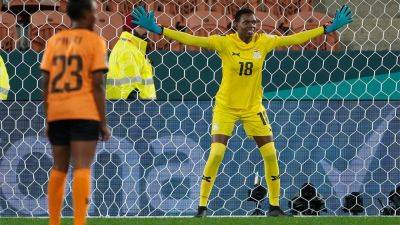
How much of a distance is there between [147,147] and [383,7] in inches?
127

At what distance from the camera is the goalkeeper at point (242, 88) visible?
7.39 metres

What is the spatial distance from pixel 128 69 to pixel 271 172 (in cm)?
191

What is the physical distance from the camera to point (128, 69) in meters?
→ 8.85

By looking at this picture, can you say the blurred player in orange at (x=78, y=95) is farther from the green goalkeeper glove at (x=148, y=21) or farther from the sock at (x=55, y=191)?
the green goalkeeper glove at (x=148, y=21)

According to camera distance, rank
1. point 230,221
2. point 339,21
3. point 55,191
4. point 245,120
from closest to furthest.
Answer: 1. point 55,191
2. point 230,221
3. point 245,120
4. point 339,21

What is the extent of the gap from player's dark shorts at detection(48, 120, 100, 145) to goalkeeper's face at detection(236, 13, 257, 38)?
2481mm

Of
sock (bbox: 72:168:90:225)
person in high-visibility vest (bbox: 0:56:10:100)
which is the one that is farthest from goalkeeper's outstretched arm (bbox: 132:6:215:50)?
sock (bbox: 72:168:90:225)

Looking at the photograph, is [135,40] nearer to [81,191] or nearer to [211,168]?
[211,168]

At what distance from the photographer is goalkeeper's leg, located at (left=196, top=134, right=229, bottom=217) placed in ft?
24.0

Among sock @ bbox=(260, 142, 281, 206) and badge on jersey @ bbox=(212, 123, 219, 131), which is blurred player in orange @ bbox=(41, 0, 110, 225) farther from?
sock @ bbox=(260, 142, 281, 206)

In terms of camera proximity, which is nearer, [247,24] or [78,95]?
[78,95]

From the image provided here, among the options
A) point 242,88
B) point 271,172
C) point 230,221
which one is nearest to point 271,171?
point 271,172

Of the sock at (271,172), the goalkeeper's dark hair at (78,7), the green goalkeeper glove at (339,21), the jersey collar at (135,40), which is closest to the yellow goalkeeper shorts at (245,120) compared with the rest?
the sock at (271,172)

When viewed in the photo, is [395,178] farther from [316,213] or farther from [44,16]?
[44,16]
